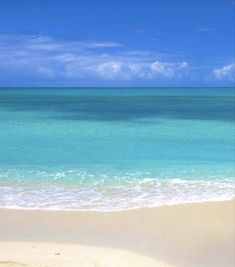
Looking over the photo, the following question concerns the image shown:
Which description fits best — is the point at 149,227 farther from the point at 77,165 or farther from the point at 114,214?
the point at 77,165

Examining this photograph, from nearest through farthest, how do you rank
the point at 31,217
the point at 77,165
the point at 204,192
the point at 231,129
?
1. the point at 31,217
2. the point at 204,192
3. the point at 77,165
4. the point at 231,129

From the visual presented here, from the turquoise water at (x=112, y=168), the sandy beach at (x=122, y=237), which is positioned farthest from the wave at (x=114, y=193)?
the sandy beach at (x=122, y=237)

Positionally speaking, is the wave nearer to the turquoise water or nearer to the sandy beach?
the turquoise water

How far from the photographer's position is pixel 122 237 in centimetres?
676

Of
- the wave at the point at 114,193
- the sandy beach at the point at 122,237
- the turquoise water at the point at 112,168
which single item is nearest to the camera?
the sandy beach at the point at 122,237

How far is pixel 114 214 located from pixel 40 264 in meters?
2.53

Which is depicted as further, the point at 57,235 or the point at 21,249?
the point at 57,235

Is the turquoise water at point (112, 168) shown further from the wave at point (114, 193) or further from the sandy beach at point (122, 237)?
the sandy beach at point (122, 237)

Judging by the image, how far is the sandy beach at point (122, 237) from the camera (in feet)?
18.9

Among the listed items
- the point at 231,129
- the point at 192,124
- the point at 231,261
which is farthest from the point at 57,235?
the point at 192,124

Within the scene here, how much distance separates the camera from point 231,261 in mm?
5820

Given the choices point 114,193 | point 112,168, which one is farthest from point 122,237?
point 112,168

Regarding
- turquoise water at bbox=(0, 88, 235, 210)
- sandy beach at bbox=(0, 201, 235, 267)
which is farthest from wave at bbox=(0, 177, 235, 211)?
sandy beach at bbox=(0, 201, 235, 267)

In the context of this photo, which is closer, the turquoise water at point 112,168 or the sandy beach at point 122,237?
the sandy beach at point 122,237
